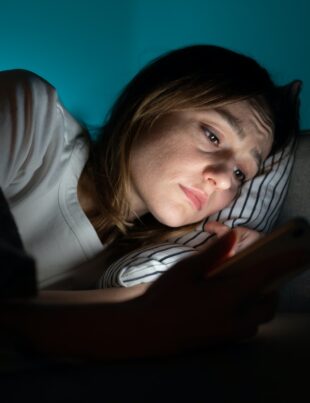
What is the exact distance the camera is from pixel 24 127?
84 cm

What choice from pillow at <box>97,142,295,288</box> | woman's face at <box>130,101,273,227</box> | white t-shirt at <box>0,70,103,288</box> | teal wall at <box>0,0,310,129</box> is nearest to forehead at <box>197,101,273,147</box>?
woman's face at <box>130,101,273,227</box>

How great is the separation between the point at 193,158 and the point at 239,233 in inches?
8.5

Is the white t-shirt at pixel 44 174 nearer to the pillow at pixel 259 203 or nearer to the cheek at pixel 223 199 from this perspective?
the pillow at pixel 259 203

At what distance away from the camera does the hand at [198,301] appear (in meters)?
0.48

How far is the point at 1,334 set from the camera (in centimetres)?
48

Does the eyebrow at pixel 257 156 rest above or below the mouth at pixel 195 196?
above

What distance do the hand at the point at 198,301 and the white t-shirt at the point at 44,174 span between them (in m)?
0.42

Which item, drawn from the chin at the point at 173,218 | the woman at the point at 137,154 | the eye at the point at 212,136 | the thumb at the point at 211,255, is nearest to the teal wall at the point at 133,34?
the woman at the point at 137,154

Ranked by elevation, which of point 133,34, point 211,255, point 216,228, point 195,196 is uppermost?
point 133,34

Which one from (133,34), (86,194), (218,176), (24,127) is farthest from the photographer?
(133,34)

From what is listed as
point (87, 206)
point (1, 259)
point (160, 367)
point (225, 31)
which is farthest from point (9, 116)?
point (225, 31)

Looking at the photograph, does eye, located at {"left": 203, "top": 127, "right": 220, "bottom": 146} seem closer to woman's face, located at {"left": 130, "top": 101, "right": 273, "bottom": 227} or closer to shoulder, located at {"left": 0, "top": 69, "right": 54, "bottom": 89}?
woman's face, located at {"left": 130, "top": 101, "right": 273, "bottom": 227}

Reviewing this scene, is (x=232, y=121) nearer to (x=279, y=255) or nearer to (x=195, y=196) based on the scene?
(x=195, y=196)

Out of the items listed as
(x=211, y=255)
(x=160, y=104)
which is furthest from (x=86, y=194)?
(x=211, y=255)
